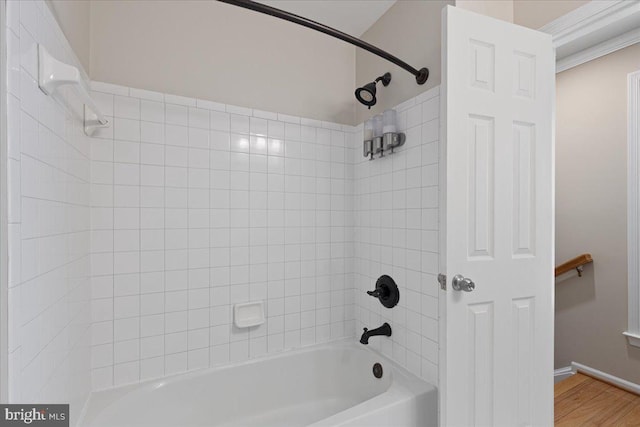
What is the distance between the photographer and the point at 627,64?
2.10m

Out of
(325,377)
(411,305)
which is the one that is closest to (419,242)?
(411,305)

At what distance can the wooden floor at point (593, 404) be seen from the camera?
5.65ft

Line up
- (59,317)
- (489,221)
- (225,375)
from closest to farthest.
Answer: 1. (59,317)
2. (489,221)
3. (225,375)

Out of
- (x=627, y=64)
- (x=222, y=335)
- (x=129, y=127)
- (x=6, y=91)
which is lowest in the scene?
(x=222, y=335)

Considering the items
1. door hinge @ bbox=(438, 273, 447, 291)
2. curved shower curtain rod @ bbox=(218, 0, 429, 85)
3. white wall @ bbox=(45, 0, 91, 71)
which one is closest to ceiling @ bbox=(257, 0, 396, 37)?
curved shower curtain rod @ bbox=(218, 0, 429, 85)

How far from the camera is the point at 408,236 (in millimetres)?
1625

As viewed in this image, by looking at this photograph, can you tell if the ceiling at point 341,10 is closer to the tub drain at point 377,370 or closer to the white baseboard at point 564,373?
the tub drain at point 377,370

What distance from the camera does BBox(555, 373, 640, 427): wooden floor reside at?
1.72 metres

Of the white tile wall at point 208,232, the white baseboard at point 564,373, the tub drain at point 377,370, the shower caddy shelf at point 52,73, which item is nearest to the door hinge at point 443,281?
the tub drain at point 377,370

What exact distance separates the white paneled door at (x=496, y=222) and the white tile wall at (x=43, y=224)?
1.32 meters

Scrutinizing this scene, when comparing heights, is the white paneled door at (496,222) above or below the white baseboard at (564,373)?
above

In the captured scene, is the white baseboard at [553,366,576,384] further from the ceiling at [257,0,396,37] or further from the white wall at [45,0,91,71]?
the white wall at [45,0,91,71]

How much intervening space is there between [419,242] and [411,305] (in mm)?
338

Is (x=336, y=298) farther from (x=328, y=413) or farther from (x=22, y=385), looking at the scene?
(x=22, y=385)
